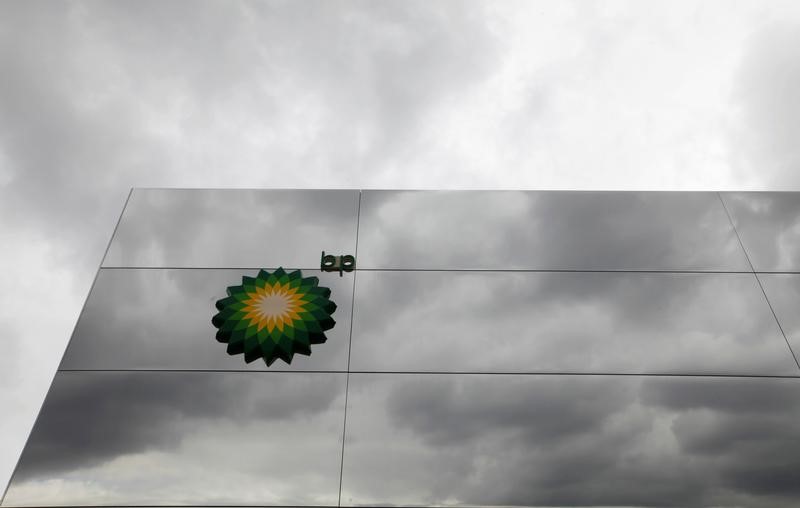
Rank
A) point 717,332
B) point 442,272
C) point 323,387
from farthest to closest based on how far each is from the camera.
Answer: point 442,272
point 717,332
point 323,387

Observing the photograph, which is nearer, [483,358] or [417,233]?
[483,358]

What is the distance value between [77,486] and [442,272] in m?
4.90

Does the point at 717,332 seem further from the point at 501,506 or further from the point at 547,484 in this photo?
the point at 501,506

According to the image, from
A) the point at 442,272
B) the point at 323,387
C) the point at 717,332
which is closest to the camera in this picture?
the point at 323,387

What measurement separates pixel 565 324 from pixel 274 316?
3.63 m

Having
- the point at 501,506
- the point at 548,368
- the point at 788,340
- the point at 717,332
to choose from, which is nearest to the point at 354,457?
the point at 501,506

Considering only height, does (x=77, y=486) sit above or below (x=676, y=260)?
below

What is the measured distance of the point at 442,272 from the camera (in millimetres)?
8750

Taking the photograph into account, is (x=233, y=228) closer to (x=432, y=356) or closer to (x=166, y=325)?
(x=166, y=325)

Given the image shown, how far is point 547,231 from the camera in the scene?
363 inches

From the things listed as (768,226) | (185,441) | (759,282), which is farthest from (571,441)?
(768,226)

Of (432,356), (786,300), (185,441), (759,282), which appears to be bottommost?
(185,441)

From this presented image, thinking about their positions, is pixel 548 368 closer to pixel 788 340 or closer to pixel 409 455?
pixel 409 455

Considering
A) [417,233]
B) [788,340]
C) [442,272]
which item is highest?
[417,233]
